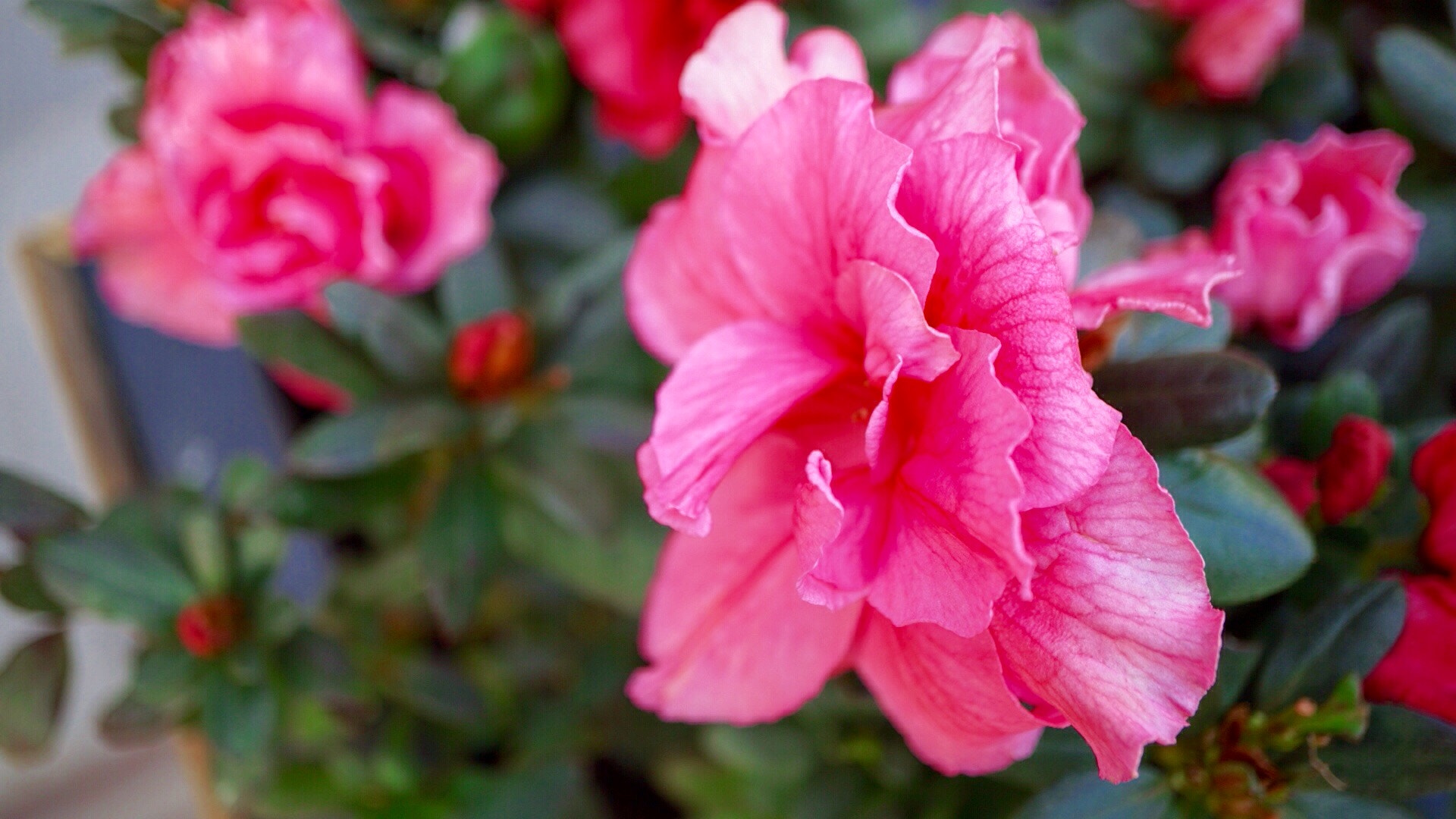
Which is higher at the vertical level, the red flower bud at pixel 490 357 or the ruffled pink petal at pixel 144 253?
the ruffled pink petal at pixel 144 253

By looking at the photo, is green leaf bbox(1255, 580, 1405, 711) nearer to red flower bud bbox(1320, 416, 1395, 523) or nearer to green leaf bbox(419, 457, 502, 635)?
red flower bud bbox(1320, 416, 1395, 523)

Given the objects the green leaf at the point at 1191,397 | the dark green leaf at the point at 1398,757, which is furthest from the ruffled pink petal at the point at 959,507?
the dark green leaf at the point at 1398,757

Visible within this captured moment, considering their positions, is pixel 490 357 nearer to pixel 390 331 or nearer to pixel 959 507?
pixel 390 331

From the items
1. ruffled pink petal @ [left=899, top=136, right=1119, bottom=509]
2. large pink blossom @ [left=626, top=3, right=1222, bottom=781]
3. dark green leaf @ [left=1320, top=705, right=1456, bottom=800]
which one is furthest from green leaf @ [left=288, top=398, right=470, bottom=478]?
dark green leaf @ [left=1320, top=705, right=1456, bottom=800]

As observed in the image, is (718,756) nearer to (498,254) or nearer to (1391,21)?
(498,254)

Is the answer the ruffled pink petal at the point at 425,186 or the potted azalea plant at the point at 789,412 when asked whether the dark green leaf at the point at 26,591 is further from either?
the ruffled pink petal at the point at 425,186

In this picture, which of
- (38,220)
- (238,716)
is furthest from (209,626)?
(38,220)
